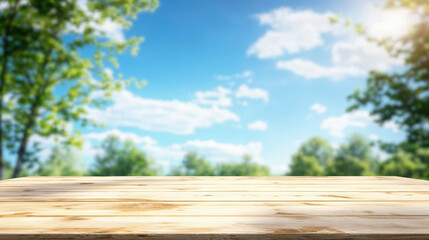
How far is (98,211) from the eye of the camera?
1.08m

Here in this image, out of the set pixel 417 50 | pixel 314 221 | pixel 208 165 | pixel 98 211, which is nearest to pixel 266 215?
pixel 314 221

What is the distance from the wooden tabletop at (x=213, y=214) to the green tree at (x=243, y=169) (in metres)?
18.2

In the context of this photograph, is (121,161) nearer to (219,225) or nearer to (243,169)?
(243,169)

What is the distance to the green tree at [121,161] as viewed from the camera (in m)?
Answer: 16.0

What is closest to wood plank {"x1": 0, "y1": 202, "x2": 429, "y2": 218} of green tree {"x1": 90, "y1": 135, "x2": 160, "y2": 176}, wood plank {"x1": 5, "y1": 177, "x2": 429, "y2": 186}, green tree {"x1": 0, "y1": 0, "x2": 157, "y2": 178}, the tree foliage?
wood plank {"x1": 5, "y1": 177, "x2": 429, "y2": 186}

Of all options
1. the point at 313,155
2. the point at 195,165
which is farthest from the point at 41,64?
the point at 313,155

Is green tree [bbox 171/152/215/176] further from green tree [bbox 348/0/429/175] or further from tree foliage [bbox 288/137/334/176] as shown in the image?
green tree [bbox 348/0/429/175]

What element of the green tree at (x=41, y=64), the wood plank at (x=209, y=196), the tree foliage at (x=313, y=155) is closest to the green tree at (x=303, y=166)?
the tree foliage at (x=313, y=155)

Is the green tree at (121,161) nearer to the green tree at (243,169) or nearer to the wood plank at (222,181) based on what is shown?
the green tree at (243,169)

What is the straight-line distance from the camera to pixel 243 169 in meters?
22.1

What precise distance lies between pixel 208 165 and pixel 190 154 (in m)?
1.39

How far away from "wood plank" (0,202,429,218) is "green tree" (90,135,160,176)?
15.3 metres

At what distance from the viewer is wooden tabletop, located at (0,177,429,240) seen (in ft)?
2.74

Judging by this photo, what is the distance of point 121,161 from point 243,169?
8.92 meters
